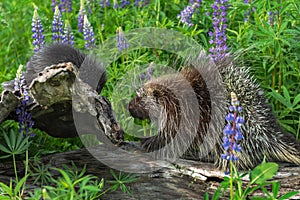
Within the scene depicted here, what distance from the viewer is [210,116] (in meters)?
4.52

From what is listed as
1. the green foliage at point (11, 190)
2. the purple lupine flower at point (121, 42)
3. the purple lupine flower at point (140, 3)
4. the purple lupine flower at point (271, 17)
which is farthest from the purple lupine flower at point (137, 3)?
the green foliage at point (11, 190)

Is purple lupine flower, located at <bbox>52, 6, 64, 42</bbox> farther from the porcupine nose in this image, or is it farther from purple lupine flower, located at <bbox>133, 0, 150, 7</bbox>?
the porcupine nose

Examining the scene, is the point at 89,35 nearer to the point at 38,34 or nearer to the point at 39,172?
the point at 38,34

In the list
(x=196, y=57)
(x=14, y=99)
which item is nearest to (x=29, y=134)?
(x=14, y=99)

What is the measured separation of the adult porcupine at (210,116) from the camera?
14.7 ft

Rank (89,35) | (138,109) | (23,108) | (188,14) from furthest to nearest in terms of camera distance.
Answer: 1. (188,14)
2. (89,35)
3. (138,109)
4. (23,108)

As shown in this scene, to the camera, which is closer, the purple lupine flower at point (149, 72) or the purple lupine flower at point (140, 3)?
the purple lupine flower at point (149, 72)

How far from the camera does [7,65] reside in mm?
6586

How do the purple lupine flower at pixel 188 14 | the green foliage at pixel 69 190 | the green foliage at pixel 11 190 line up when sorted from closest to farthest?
the green foliage at pixel 69 190 → the green foliage at pixel 11 190 → the purple lupine flower at pixel 188 14

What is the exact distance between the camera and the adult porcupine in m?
4.47

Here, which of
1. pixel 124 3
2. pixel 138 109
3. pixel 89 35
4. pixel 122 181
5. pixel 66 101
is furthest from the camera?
pixel 124 3

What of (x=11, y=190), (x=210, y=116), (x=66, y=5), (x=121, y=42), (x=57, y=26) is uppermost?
(x=66, y=5)

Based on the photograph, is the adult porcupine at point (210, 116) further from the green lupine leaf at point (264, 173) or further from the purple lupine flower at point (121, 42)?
the purple lupine flower at point (121, 42)

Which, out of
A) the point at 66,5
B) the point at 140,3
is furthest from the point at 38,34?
the point at 140,3
